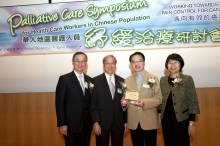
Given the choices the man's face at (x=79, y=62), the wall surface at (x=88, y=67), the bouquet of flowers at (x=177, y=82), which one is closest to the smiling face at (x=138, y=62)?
the bouquet of flowers at (x=177, y=82)

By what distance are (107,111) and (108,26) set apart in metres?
2.00

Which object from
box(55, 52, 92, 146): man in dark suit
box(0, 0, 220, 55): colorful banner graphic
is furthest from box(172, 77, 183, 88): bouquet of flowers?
box(0, 0, 220, 55): colorful banner graphic

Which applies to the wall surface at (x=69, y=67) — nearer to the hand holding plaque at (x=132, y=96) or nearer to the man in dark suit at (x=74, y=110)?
the man in dark suit at (x=74, y=110)

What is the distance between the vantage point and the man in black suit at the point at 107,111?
2578 millimetres

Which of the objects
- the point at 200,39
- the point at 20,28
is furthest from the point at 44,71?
the point at 200,39

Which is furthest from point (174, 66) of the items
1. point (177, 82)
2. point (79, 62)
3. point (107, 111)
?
point (79, 62)

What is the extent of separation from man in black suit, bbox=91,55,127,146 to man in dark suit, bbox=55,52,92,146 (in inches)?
5.7

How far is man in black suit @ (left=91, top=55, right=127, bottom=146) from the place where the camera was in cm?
258

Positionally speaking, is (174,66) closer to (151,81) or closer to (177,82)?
(177,82)

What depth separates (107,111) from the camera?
2584 mm

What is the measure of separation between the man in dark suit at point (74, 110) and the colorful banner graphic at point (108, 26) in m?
1.41

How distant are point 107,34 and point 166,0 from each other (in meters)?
1.36

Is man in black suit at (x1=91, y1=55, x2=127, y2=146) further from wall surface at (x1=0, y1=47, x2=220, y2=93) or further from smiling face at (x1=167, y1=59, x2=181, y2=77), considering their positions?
wall surface at (x1=0, y1=47, x2=220, y2=93)

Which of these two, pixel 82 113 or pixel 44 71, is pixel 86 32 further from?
pixel 82 113
